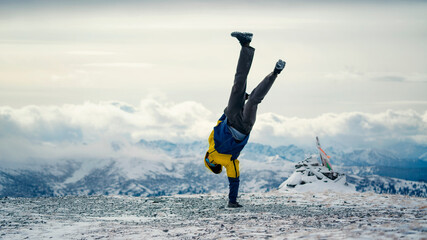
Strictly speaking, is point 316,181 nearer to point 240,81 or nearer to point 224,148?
point 224,148

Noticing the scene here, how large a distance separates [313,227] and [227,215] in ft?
12.8

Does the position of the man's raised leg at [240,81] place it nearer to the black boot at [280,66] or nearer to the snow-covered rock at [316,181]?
the black boot at [280,66]

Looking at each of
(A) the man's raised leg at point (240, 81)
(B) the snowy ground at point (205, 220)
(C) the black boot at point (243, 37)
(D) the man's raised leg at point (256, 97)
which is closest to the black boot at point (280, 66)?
(D) the man's raised leg at point (256, 97)

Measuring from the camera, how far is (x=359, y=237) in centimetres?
840

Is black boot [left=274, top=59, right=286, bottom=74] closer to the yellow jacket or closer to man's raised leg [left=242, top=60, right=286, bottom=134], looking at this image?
man's raised leg [left=242, top=60, right=286, bottom=134]

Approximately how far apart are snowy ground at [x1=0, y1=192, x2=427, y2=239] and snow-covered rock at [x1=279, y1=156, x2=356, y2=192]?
8.10m

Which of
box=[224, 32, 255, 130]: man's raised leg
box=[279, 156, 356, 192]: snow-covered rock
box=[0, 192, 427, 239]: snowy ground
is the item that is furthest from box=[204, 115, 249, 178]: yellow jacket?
box=[279, 156, 356, 192]: snow-covered rock

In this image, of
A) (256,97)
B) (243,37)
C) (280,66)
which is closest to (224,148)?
(256,97)

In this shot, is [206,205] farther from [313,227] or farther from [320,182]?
[320,182]

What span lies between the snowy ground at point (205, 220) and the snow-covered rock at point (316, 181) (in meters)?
8.10

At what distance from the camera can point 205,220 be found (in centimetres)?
1250

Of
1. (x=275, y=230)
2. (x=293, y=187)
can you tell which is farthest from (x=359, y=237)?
(x=293, y=187)

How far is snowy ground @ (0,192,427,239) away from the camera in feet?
31.4

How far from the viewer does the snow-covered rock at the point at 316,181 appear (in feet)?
89.8
